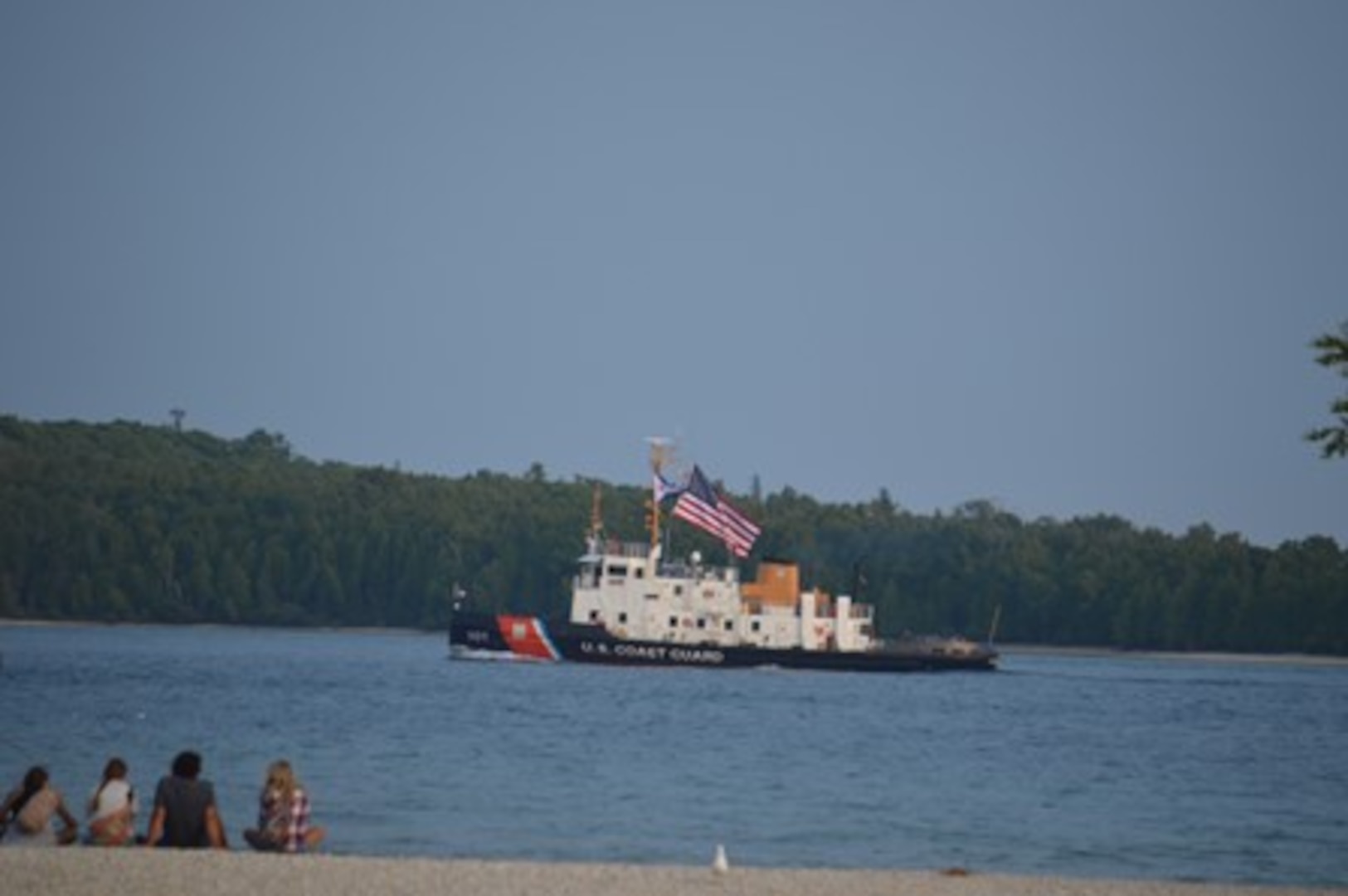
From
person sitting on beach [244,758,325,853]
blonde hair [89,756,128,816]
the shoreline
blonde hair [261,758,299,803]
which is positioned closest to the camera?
blonde hair [89,756,128,816]

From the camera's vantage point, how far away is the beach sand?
89.1 ft

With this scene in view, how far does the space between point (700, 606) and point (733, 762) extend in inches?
1874

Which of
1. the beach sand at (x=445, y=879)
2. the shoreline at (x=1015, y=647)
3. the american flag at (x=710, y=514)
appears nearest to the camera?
the beach sand at (x=445, y=879)

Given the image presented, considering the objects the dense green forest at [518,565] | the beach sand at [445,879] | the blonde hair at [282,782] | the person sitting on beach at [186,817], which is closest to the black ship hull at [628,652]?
the dense green forest at [518,565]

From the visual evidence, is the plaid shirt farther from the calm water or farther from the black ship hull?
the black ship hull

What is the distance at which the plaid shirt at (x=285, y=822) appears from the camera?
1227 inches

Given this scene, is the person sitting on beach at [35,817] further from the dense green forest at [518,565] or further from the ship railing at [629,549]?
the dense green forest at [518,565]

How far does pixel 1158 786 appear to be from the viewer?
181ft

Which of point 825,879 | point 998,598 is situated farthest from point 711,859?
point 998,598

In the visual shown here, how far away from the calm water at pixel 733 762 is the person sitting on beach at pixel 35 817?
6.64m

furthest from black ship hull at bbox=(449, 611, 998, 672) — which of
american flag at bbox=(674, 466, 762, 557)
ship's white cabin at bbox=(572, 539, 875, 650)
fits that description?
american flag at bbox=(674, 466, 762, 557)

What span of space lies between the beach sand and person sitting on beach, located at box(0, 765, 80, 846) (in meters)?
1.10

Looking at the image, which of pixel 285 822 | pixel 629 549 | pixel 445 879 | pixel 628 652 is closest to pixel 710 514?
pixel 628 652

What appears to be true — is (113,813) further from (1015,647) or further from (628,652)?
(1015,647)
